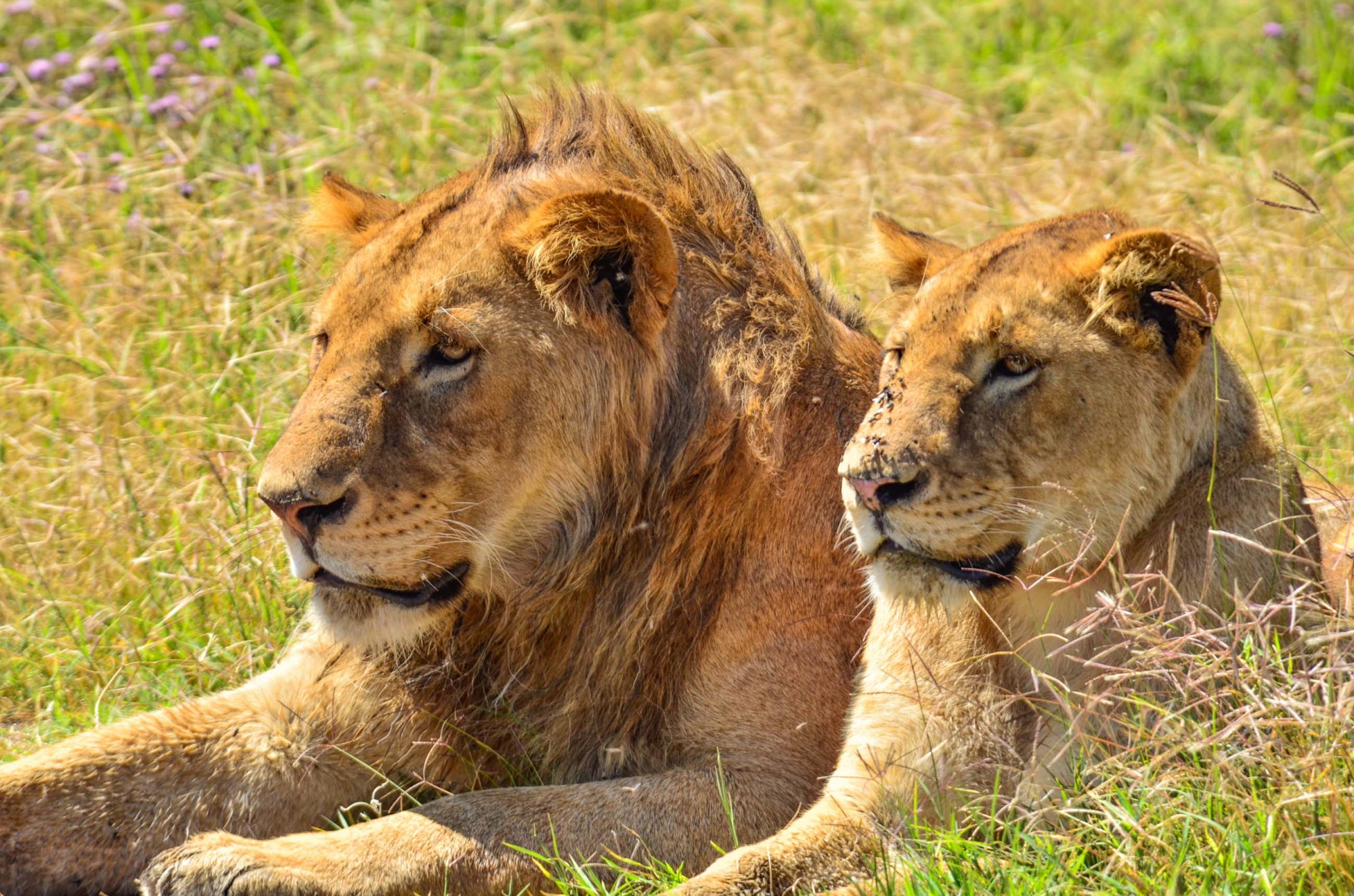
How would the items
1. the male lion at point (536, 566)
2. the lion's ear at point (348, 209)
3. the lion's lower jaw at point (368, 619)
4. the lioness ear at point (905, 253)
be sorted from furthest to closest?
1. the lion's ear at point (348, 209)
2. the lioness ear at point (905, 253)
3. the lion's lower jaw at point (368, 619)
4. the male lion at point (536, 566)

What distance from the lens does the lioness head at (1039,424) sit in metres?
2.76

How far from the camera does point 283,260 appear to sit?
209 inches

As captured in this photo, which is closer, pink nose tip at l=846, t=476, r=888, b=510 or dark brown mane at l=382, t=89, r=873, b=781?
pink nose tip at l=846, t=476, r=888, b=510

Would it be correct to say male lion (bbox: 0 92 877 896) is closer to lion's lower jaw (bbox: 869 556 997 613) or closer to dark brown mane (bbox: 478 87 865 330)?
dark brown mane (bbox: 478 87 865 330)

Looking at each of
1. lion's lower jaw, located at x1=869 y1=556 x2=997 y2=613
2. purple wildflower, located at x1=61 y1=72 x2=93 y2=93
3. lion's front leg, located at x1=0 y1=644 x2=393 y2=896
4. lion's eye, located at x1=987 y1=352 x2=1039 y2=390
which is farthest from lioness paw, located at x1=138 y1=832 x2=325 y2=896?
purple wildflower, located at x1=61 y1=72 x2=93 y2=93

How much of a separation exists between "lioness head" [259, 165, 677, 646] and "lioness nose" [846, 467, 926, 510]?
0.65 meters

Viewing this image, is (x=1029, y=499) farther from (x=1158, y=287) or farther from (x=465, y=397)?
(x=465, y=397)

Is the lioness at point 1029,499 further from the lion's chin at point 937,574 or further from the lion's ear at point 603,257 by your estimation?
the lion's ear at point 603,257

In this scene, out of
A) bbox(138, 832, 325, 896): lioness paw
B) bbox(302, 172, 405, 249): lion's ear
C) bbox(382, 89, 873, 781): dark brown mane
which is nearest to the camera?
bbox(138, 832, 325, 896): lioness paw

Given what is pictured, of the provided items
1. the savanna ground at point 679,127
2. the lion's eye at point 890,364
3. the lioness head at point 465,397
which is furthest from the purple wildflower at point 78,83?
the lion's eye at point 890,364

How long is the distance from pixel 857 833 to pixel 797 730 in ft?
1.18

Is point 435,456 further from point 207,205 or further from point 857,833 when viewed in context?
point 207,205

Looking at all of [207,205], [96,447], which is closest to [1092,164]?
[207,205]

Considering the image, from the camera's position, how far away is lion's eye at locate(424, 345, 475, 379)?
10.0ft
